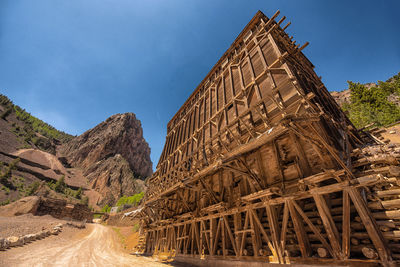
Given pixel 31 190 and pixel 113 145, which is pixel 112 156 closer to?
pixel 113 145

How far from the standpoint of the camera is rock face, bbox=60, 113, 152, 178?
312ft

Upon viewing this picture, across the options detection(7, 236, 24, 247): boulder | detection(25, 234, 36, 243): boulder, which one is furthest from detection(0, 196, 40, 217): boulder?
detection(7, 236, 24, 247): boulder

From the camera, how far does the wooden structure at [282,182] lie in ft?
15.2

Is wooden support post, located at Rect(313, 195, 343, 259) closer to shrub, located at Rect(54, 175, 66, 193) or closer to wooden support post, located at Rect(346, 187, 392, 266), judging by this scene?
wooden support post, located at Rect(346, 187, 392, 266)

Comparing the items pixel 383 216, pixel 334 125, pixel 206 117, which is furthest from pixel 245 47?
pixel 383 216

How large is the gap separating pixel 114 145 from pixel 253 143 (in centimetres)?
10732

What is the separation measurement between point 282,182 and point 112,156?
10524cm

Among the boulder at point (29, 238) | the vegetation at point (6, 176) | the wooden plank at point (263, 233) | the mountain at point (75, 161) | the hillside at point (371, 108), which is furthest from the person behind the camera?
the mountain at point (75, 161)

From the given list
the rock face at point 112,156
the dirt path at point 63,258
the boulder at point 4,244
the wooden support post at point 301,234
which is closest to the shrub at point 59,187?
the rock face at point 112,156

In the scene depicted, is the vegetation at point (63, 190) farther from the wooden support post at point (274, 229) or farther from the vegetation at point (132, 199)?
the wooden support post at point (274, 229)

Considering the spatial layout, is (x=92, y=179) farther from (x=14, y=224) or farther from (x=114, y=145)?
(x=14, y=224)

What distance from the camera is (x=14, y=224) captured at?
17.6 m

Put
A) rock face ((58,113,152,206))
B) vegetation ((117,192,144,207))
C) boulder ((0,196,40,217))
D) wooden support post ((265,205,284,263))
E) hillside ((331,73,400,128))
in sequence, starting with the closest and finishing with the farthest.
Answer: wooden support post ((265,205,284,263)), boulder ((0,196,40,217)), hillside ((331,73,400,128)), vegetation ((117,192,144,207)), rock face ((58,113,152,206))

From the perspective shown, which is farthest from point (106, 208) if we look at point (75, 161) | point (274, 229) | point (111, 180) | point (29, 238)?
point (274, 229)
